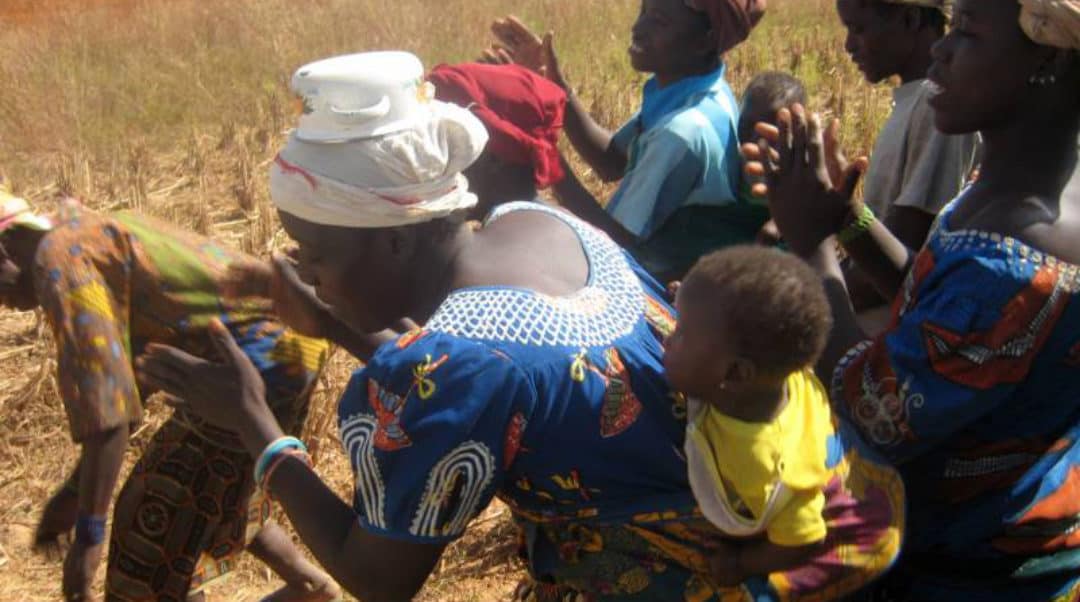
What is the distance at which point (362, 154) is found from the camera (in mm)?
2166

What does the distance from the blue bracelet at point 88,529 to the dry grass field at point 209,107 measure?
1.30m

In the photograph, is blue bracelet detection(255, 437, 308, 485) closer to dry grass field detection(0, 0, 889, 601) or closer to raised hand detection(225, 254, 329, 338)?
raised hand detection(225, 254, 329, 338)

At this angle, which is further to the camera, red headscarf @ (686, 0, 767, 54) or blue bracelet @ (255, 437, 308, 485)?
red headscarf @ (686, 0, 767, 54)

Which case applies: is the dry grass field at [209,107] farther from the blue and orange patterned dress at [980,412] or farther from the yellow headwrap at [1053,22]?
the yellow headwrap at [1053,22]

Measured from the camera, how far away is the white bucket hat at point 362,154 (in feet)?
7.07

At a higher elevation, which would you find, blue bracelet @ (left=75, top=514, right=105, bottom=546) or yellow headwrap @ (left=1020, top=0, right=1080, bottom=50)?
yellow headwrap @ (left=1020, top=0, right=1080, bottom=50)

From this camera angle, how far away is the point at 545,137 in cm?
287

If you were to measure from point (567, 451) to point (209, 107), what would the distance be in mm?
8021

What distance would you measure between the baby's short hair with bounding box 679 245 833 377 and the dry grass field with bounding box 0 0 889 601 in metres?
2.61

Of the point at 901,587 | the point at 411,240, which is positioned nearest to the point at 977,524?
the point at 901,587

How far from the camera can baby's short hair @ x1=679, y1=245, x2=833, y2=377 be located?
2014 mm

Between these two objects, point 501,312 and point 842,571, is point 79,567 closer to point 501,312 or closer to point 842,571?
point 501,312

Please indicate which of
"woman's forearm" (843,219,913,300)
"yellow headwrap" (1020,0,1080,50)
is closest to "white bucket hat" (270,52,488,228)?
"woman's forearm" (843,219,913,300)

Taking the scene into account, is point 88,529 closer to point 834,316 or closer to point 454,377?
point 454,377
